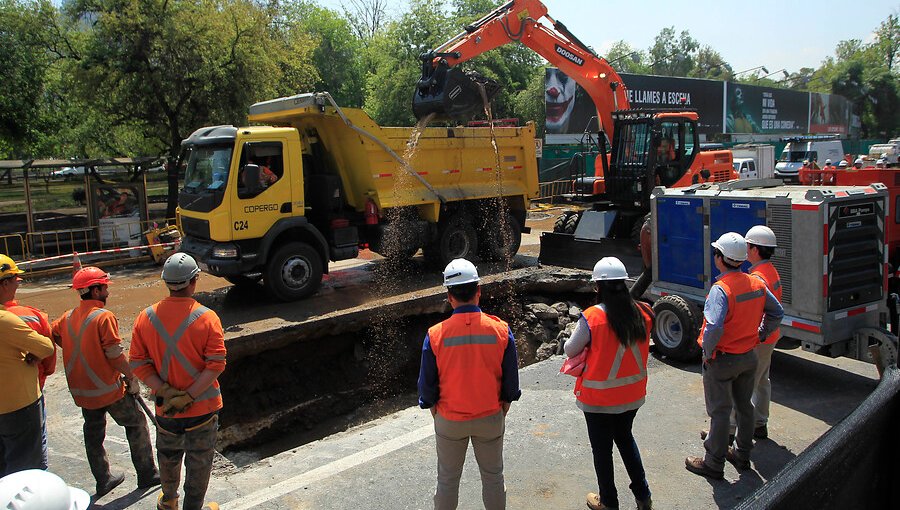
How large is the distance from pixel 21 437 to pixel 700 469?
4724mm

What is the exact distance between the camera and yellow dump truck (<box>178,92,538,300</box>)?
922cm

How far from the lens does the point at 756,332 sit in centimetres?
459

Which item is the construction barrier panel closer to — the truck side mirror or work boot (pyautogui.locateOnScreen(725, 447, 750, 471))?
work boot (pyautogui.locateOnScreen(725, 447, 750, 471))

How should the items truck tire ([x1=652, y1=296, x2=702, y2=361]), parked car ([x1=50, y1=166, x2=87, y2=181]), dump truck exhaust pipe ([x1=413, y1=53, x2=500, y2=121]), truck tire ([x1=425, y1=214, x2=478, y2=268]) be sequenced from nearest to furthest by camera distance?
truck tire ([x1=652, y1=296, x2=702, y2=361])
dump truck exhaust pipe ([x1=413, y1=53, x2=500, y2=121])
truck tire ([x1=425, y1=214, x2=478, y2=268])
parked car ([x1=50, y1=166, x2=87, y2=181])

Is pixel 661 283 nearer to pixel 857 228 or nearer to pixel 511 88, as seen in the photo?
pixel 857 228

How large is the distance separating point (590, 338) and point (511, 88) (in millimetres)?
36066

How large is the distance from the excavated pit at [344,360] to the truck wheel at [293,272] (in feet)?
3.49

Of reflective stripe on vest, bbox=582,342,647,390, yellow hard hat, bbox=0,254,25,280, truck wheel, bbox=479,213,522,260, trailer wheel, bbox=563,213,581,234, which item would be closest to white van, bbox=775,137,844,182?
trailer wheel, bbox=563,213,581,234

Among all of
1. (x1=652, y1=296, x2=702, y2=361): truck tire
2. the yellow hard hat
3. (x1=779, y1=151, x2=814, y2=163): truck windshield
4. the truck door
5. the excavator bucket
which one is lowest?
(x1=652, y1=296, x2=702, y2=361): truck tire

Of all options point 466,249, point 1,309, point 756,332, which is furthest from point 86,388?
point 466,249

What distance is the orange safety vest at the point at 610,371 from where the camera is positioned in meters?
3.90

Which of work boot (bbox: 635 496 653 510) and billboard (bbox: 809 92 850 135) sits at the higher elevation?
billboard (bbox: 809 92 850 135)

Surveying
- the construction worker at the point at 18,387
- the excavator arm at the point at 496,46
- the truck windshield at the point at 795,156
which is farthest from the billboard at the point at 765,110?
the construction worker at the point at 18,387

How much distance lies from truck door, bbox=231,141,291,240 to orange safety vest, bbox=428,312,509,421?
634cm
